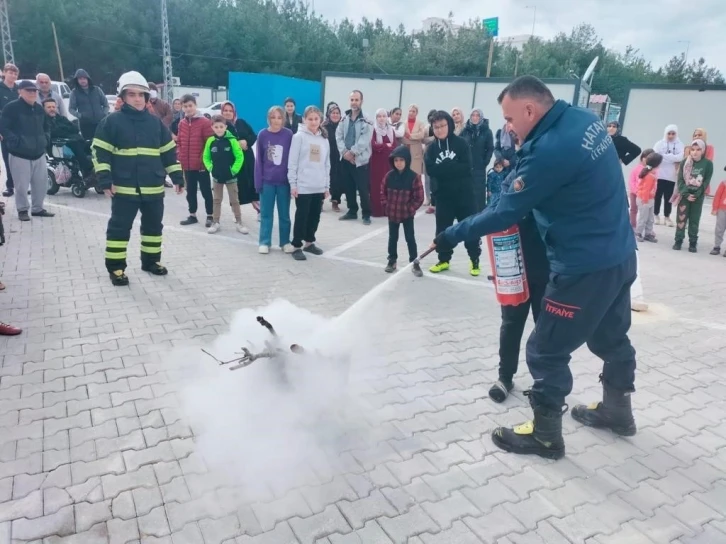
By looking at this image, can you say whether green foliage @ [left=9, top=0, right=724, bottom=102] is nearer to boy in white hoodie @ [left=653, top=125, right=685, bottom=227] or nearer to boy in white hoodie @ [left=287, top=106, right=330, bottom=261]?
boy in white hoodie @ [left=653, top=125, right=685, bottom=227]

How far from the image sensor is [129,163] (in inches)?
225

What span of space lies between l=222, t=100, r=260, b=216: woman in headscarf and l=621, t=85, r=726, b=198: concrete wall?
10.7 meters

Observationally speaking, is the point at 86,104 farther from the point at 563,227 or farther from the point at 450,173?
the point at 563,227

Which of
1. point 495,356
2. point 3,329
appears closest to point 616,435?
point 495,356

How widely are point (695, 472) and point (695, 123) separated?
14.2 meters

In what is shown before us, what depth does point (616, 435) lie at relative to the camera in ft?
11.6

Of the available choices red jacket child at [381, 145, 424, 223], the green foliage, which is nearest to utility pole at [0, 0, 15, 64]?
the green foliage

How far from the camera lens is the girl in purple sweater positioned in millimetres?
7230

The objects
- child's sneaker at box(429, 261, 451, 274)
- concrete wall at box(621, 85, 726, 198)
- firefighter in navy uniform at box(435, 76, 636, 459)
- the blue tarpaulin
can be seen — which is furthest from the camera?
the blue tarpaulin

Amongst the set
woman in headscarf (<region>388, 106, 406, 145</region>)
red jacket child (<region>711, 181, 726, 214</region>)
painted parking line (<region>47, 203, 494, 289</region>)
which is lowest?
painted parking line (<region>47, 203, 494, 289</region>)

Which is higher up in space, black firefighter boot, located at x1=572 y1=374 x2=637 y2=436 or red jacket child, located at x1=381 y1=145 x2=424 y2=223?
red jacket child, located at x1=381 y1=145 x2=424 y2=223

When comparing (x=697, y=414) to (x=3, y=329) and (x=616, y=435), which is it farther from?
(x=3, y=329)

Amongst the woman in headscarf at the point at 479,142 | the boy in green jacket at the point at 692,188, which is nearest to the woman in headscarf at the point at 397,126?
the woman in headscarf at the point at 479,142

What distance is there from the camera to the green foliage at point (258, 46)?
3706 centimetres
